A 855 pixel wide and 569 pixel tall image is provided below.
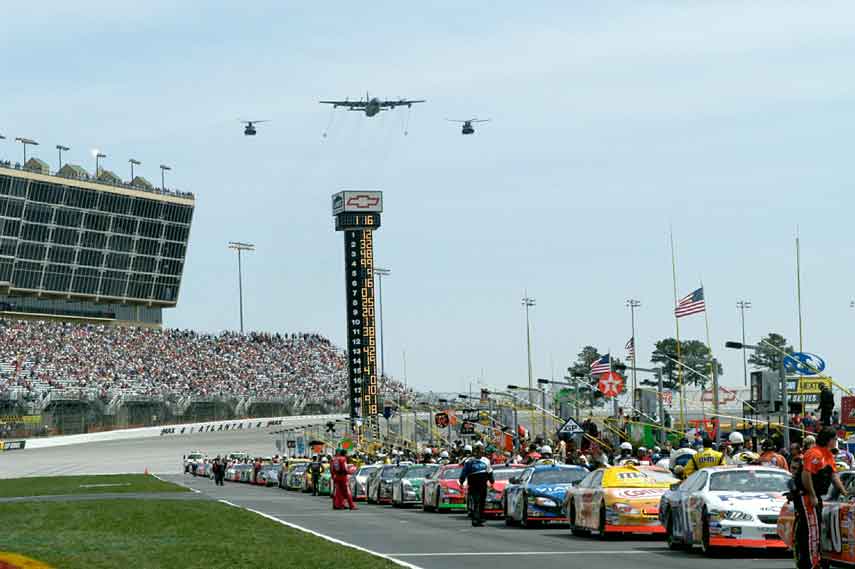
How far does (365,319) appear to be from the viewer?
4584 inches

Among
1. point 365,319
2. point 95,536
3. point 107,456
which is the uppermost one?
point 365,319

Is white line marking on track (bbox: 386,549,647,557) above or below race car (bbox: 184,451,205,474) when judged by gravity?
below

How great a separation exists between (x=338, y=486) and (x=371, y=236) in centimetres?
8131

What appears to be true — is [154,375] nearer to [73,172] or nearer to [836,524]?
[73,172]

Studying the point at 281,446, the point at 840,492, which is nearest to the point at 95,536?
the point at 840,492

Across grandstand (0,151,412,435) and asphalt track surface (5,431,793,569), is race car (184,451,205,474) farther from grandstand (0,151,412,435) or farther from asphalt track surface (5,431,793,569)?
asphalt track surface (5,431,793,569)

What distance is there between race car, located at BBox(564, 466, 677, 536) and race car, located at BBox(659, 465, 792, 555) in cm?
247

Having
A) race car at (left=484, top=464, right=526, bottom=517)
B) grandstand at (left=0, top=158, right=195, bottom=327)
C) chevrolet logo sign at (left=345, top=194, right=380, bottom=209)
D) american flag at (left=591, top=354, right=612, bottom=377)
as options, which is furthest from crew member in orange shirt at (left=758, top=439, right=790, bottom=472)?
grandstand at (left=0, top=158, right=195, bottom=327)

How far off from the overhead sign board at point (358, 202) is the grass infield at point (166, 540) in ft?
273

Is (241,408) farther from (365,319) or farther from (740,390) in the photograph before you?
(740,390)

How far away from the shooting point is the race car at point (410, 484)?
4197 centimetres

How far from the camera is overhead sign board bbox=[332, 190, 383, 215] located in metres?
122

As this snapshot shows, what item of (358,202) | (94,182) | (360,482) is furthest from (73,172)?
(360,482)

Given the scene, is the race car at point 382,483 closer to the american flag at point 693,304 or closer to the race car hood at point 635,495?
the american flag at point 693,304
